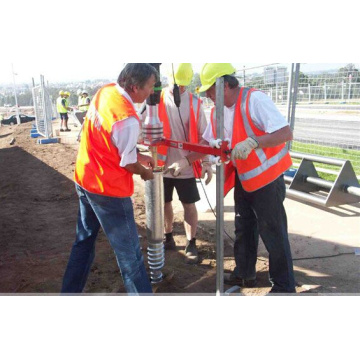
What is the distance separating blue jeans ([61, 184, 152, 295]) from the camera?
2514 mm

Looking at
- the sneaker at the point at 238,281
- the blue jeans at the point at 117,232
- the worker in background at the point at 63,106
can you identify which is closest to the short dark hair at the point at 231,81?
the blue jeans at the point at 117,232

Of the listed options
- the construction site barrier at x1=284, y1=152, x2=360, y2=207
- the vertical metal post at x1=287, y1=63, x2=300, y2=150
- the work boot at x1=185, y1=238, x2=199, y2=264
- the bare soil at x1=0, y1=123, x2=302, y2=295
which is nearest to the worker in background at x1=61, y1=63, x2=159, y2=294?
the bare soil at x1=0, y1=123, x2=302, y2=295

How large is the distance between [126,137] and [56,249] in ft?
8.09

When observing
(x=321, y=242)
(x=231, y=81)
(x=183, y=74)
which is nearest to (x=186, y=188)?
(x=183, y=74)

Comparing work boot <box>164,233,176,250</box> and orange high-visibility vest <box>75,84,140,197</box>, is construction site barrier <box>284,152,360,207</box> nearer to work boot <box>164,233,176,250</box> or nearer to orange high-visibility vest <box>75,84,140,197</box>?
work boot <box>164,233,176,250</box>

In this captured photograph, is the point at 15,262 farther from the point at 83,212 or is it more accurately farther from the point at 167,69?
the point at 167,69

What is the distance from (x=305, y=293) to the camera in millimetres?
3080

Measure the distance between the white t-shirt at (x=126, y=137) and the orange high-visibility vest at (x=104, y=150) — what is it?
1.2 inches

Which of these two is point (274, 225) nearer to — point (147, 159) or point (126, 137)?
point (147, 159)

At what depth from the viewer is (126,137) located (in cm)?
231

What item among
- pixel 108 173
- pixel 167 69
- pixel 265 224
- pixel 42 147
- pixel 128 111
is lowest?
pixel 42 147

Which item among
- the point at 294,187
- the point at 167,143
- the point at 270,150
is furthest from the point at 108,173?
the point at 294,187

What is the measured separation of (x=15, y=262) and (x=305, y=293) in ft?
9.29

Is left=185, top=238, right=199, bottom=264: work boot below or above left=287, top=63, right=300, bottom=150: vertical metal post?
below
